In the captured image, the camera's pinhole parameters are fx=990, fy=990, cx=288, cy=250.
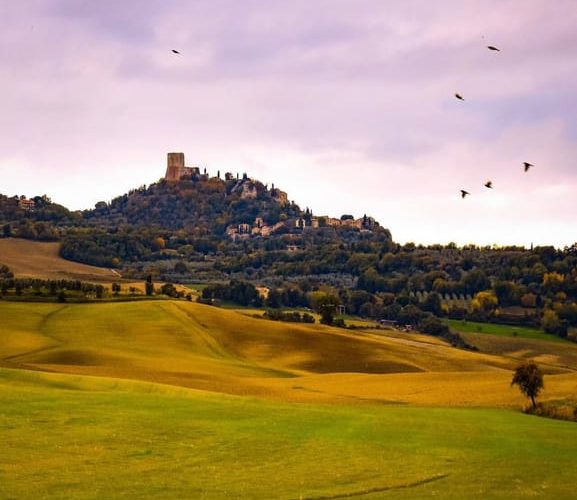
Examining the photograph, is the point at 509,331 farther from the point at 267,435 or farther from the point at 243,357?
the point at 267,435

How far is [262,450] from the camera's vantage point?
3788cm


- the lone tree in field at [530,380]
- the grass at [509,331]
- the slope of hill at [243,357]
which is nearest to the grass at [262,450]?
the lone tree in field at [530,380]

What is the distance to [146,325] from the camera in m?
123

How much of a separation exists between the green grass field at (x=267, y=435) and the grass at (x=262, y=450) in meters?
0.07

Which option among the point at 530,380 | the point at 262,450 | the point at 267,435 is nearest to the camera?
the point at 262,450

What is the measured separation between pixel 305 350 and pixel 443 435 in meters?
75.1

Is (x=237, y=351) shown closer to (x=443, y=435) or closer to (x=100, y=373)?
(x=100, y=373)

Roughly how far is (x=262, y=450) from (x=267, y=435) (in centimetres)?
353

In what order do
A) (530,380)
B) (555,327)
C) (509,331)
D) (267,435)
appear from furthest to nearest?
(555,327), (509,331), (530,380), (267,435)

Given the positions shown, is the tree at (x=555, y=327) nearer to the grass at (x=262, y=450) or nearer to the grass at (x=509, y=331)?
the grass at (x=509, y=331)

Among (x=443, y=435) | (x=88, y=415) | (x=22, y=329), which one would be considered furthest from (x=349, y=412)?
(x=22, y=329)

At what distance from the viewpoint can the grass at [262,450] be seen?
102 ft

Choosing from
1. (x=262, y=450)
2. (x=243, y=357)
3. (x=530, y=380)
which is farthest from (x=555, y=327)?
(x=262, y=450)

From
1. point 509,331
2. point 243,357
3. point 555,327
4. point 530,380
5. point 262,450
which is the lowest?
point 243,357
